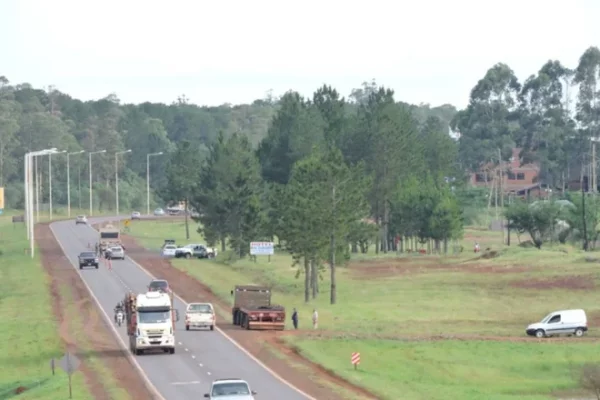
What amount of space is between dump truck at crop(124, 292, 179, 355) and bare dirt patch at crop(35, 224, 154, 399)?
4.44ft

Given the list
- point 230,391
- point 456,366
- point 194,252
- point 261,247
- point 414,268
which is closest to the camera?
point 230,391

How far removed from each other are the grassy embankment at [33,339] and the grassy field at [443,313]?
11633 millimetres

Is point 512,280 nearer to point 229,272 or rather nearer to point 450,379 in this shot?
point 229,272

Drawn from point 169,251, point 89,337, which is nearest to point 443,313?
point 89,337

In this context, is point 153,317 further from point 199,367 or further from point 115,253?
point 115,253

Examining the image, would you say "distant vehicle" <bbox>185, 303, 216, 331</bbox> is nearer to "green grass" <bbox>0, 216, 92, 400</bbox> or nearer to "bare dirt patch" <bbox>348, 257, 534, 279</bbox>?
"green grass" <bbox>0, 216, 92, 400</bbox>

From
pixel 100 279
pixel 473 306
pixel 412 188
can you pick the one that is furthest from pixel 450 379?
pixel 412 188

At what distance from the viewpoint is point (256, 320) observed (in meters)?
70.9

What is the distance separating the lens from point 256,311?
234 ft

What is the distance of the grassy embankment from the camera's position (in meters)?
51.5

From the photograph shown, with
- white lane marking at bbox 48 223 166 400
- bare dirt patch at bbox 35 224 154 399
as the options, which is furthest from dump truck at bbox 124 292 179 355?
bare dirt patch at bbox 35 224 154 399

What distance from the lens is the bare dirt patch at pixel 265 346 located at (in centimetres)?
4941

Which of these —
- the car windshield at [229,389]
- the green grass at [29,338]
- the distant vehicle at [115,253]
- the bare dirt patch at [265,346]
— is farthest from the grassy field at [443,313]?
the green grass at [29,338]

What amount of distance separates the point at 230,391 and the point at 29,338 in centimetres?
3132
